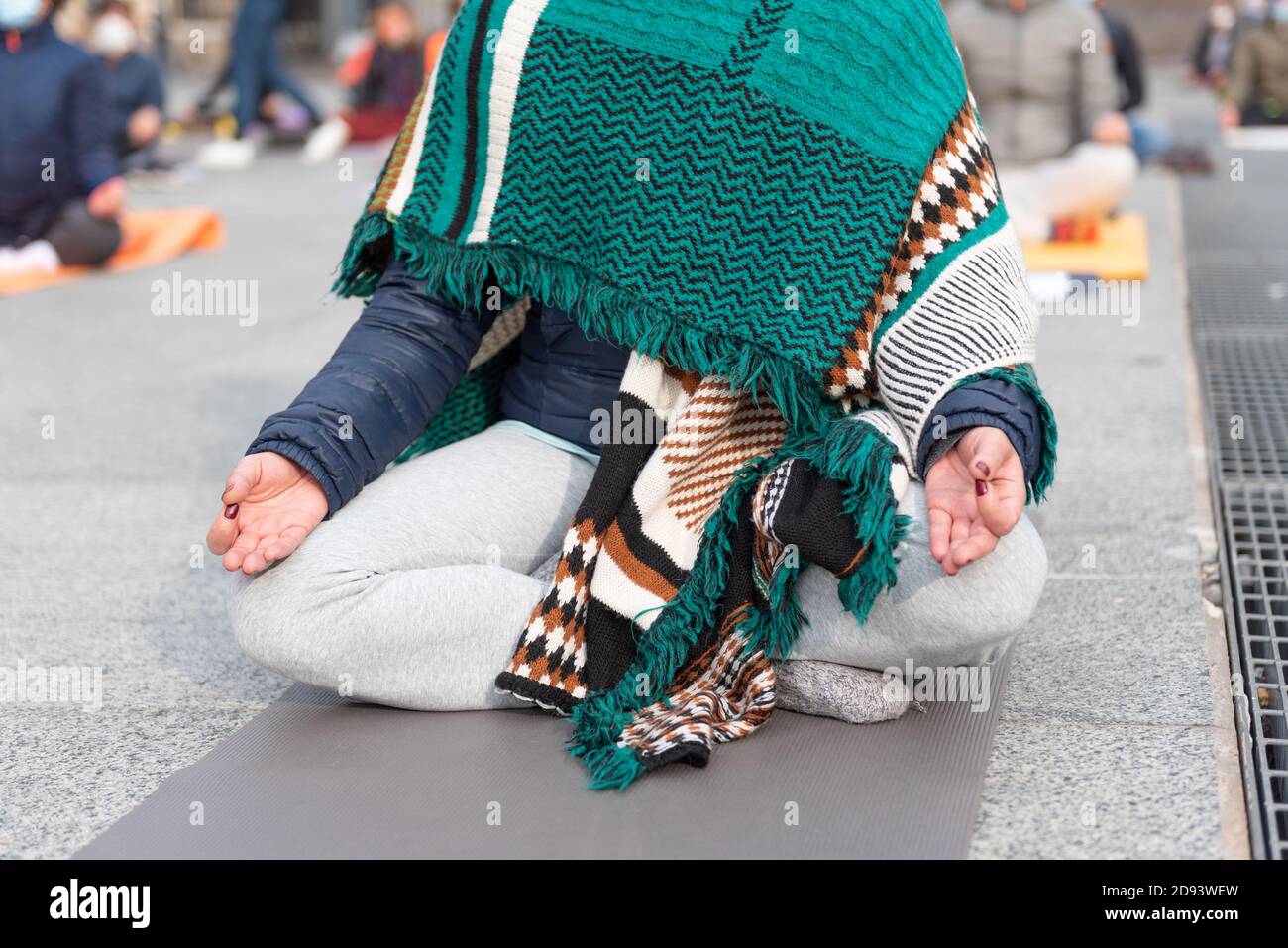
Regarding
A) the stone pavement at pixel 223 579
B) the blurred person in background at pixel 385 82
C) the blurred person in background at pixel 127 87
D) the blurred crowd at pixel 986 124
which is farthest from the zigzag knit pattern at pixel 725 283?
the blurred person in background at pixel 385 82

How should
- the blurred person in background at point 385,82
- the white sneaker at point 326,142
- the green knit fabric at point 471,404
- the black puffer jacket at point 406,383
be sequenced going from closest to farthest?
the black puffer jacket at point 406,383 → the green knit fabric at point 471,404 → the white sneaker at point 326,142 → the blurred person in background at point 385,82

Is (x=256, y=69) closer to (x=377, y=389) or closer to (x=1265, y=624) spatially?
(x=377, y=389)

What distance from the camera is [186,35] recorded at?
22547 millimetres

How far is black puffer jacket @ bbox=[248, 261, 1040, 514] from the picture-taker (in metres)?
2.33

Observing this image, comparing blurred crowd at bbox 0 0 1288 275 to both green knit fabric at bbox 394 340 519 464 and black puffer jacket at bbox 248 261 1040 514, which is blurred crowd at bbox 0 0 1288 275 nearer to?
green knit fabric at bbox 394 340 519 464

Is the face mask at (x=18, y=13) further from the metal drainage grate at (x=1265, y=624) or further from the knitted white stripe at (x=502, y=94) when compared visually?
the metal drainage grate at (x=1265, y=624)

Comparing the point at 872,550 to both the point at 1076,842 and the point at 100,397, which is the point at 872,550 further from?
the point at 100,397

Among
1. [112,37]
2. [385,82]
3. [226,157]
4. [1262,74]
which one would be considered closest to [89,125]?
[112,37]

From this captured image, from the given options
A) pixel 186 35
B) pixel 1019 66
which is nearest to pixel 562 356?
pixel 1019 66

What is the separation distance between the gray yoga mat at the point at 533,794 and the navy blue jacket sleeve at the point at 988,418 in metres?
0.43

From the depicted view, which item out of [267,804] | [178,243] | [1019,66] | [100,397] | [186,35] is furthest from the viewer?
[186,35]

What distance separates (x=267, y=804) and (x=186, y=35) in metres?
22.4

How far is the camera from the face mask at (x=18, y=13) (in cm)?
652
